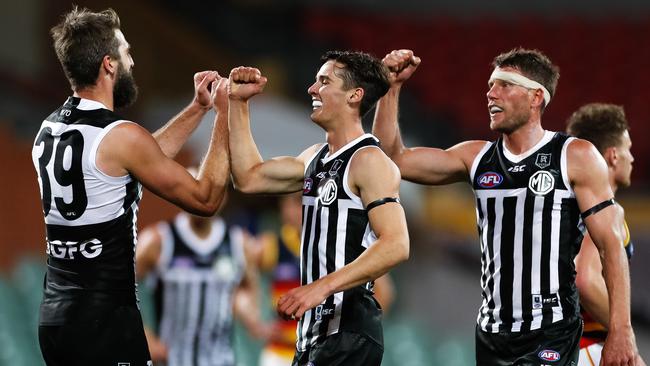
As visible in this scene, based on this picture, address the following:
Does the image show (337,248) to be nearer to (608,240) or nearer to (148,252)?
(608,240)

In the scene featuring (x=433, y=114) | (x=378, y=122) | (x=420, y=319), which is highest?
(x=433, y=114)

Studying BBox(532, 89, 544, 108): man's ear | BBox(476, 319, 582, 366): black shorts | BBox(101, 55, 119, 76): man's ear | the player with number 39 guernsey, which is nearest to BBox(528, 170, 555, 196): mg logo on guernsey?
BBox(532, 89, 544, 108): man's ear

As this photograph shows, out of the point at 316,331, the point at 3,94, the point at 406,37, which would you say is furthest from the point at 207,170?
the point at 406,37

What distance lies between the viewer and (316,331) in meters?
4.85

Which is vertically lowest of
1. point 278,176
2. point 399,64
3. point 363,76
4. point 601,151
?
point 278,176

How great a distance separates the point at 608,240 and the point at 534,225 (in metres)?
0.35

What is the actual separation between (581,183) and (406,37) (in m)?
12.6

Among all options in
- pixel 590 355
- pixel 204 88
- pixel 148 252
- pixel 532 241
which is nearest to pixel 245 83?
pixel 204 88

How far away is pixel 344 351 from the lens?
15.6 ft

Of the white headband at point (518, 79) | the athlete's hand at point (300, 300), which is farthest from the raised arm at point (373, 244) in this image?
the white headband at point (518, 79)

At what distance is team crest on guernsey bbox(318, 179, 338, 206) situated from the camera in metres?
4.86

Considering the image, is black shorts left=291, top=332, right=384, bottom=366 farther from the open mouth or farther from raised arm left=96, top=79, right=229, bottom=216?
the open mouth

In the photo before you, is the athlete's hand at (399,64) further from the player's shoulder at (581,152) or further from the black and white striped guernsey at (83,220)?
the black and white striped guernsey at (83,220)

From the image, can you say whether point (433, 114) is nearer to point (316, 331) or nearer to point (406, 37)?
point (406, 37)
